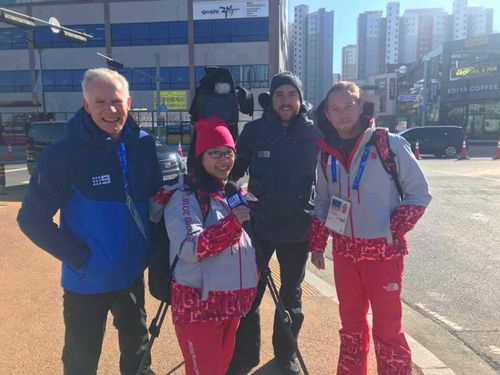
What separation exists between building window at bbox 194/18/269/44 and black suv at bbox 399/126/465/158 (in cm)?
2019

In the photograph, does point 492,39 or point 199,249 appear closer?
point 199,249

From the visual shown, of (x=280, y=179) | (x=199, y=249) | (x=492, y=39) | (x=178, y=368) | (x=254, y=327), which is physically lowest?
(x=178, y=368)

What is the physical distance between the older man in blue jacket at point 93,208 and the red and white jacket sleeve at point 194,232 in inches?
13.5

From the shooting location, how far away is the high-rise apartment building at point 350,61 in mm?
112125

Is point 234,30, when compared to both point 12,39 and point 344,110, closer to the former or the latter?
point 12,39

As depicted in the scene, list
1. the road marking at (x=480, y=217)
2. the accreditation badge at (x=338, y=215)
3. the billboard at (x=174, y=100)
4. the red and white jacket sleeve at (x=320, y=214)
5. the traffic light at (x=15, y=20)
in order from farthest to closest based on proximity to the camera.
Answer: the billboard at (x=174, y=100) < the traffic light at (x=15, y=20) < the road marking at (x=480, y=217) < the red and white jacket sleeve at (x=320, y=214) < the accreditation badge at (x=338, y=215)

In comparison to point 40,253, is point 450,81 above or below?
above

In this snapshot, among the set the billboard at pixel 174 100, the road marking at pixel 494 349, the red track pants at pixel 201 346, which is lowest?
the road marking at pixel 494 349

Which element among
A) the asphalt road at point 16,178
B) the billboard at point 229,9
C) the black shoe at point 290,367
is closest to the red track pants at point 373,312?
the black shoe at point 290,367

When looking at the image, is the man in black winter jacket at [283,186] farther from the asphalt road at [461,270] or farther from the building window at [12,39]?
the building window at [12,39]

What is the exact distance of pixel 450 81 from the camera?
38.1 meters

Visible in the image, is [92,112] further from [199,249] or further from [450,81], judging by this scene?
[450,81]

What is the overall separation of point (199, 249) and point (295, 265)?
49.3 inches

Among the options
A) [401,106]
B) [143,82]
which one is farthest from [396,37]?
[143,82]
